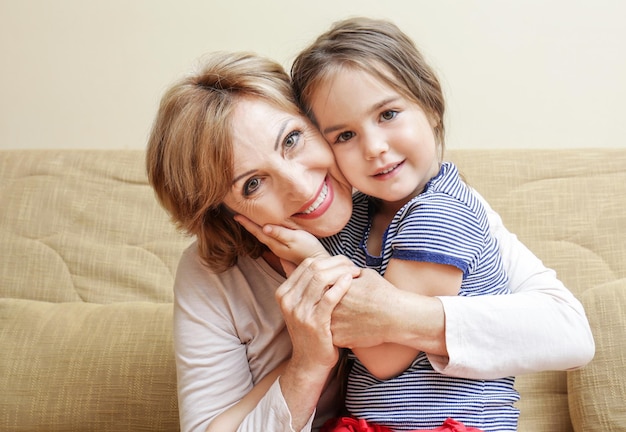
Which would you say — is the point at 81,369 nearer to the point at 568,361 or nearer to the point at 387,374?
the point at 387,374

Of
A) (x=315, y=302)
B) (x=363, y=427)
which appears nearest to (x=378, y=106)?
(x=315, y=302)

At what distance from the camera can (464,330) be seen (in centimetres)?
136

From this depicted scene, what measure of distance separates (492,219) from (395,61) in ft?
1.47

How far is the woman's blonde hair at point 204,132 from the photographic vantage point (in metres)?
1.44

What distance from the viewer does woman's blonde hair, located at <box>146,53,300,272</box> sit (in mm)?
1443

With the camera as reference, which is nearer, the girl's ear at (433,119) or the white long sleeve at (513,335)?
the white long sleeve at (513,335)

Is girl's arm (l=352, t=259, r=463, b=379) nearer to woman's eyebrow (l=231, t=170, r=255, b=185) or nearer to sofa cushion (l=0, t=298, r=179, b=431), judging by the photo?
woman's eyebrow (l=231, t=170, r=255, b=185)

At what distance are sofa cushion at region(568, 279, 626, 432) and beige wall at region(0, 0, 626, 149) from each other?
3.16ft

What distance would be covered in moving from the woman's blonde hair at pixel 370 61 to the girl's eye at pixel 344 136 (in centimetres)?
7

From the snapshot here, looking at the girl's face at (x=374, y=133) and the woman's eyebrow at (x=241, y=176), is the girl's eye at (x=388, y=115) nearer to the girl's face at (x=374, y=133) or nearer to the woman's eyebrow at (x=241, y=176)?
the girl's face at (x=374, y=133)

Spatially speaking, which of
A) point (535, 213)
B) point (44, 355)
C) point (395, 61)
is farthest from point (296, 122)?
point (44, 355)

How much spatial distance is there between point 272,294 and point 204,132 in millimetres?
401

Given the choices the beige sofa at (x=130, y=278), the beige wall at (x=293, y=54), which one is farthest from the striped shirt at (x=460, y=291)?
the beige wall at (x=293, y=54)

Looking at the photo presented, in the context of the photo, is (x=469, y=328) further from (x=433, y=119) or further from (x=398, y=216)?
(x=433, y=119)
